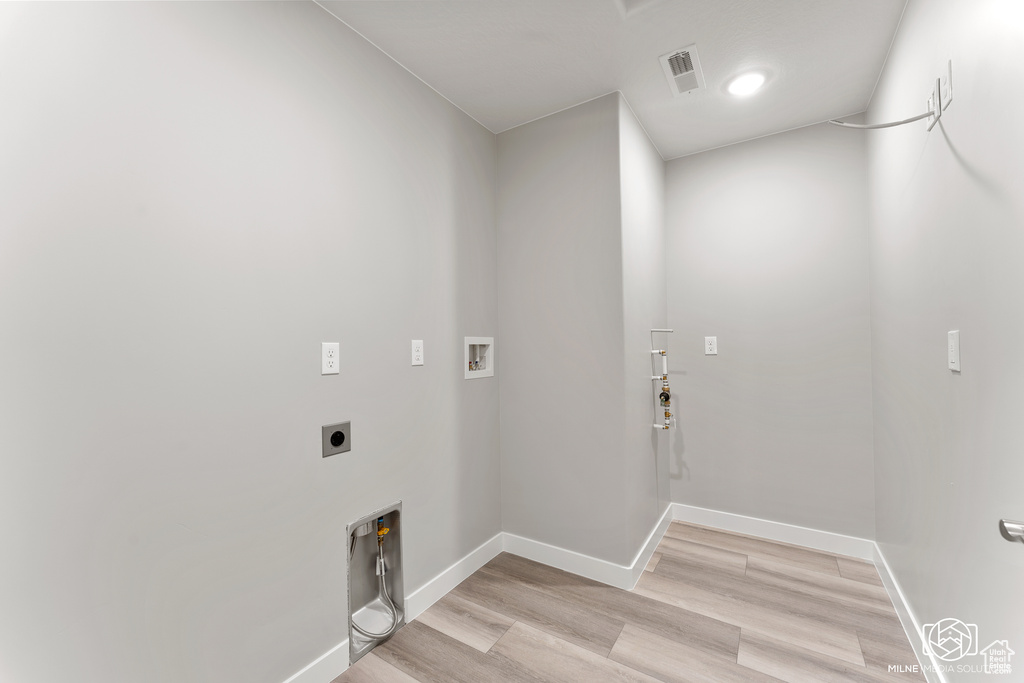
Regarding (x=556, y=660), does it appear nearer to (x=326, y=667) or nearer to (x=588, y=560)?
(x=588, y=560)

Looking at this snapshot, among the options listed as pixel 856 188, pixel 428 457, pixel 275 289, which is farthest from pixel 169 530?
pixel 856 188

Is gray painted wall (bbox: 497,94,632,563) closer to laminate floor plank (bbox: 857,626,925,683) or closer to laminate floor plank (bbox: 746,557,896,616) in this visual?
laminate floor plank (bbox: 746,557,896,616)

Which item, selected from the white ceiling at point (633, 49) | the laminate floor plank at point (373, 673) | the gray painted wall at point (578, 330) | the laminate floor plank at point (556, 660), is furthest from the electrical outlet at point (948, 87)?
the laminate floor plank at point (373, 673)

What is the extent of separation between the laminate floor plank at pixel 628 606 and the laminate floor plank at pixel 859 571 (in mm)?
863

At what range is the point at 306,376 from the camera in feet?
4.97

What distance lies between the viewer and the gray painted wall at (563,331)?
2160mm

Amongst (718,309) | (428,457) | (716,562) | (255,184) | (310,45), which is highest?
(310,45)

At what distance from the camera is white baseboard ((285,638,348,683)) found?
147 cm

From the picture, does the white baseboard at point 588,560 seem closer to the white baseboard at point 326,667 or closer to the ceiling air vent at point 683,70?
the white baseboard at point 326,667

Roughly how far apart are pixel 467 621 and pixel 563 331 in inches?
54.8

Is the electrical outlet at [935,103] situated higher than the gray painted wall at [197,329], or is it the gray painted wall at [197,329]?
the electrical outlet at [935,103]

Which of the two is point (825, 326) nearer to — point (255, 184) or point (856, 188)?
point (856, 188)

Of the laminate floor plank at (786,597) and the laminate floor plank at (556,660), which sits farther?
the laminate floor plank at (786,597)

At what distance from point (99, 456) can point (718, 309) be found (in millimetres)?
2918
